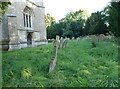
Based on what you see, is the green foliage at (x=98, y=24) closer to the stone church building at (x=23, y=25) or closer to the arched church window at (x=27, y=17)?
the stone church building at (x=23, y=25)

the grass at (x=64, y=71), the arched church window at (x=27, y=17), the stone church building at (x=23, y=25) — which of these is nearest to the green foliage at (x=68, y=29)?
the stone church building at (x=23, y=25)

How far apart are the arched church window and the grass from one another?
14.6 m

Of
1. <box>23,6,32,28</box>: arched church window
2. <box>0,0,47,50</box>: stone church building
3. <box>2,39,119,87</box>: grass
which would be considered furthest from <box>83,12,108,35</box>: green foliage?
<box>2,39,119,87</box>: grass

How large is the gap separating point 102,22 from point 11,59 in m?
23.0

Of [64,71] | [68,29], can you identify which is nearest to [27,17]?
[68,29]

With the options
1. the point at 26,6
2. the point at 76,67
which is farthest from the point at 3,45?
the point at 76,67

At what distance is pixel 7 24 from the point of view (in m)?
27.6

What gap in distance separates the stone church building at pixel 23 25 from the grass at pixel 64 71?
33.4 ft

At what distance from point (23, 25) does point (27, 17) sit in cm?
184

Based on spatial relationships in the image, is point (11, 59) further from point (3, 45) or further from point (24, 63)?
point (3, 45)

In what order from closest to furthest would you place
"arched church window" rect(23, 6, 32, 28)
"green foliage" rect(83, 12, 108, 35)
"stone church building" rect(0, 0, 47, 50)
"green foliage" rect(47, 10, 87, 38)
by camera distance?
"stone church building" rect(0, 0, 47, 50) → "arched church window" rect(23, 6, 32, 28) → "green foliage" rect(83, 12, 108, 35) → "green foliage" rect(47, 10, 87, 38)

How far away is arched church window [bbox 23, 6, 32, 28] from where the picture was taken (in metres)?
31.7

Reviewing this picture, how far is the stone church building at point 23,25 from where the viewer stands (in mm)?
27406

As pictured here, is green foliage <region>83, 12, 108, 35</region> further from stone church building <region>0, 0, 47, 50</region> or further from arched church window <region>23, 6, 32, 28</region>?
arched church window <region>23, 6, 32, 28</region>
